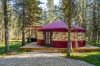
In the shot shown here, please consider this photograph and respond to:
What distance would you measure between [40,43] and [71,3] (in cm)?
1059

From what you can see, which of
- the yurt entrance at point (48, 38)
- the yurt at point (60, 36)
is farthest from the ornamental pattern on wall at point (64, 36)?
the yurt entrance at point (48, 38)

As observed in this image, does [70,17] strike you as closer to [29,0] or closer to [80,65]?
[80,65]

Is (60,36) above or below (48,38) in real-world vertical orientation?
above

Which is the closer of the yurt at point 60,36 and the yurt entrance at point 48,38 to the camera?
the yurt at point 60,36

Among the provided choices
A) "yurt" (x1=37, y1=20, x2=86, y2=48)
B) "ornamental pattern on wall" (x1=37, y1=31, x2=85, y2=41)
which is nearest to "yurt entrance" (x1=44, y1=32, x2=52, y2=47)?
"yurt" (x1=37, y1=20, x2=86, y2=48)

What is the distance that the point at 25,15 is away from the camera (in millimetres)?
36094

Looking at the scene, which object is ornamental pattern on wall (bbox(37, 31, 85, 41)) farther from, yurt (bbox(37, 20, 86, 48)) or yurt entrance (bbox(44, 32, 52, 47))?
yurt entrance (bbox(44, 32, 52, 47))

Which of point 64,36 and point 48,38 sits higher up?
point 64,36

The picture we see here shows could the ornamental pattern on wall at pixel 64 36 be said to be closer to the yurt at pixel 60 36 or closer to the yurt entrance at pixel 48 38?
the yurt at pixel 60 36

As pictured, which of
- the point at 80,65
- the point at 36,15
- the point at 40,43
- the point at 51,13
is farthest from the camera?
the point at 51,13

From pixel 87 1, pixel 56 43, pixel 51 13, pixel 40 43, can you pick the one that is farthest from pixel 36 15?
pixel 51 13

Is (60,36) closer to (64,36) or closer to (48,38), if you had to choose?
(64,36)

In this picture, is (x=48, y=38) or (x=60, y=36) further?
(x=48, y=38)

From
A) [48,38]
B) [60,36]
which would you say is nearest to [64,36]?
[60,36]
